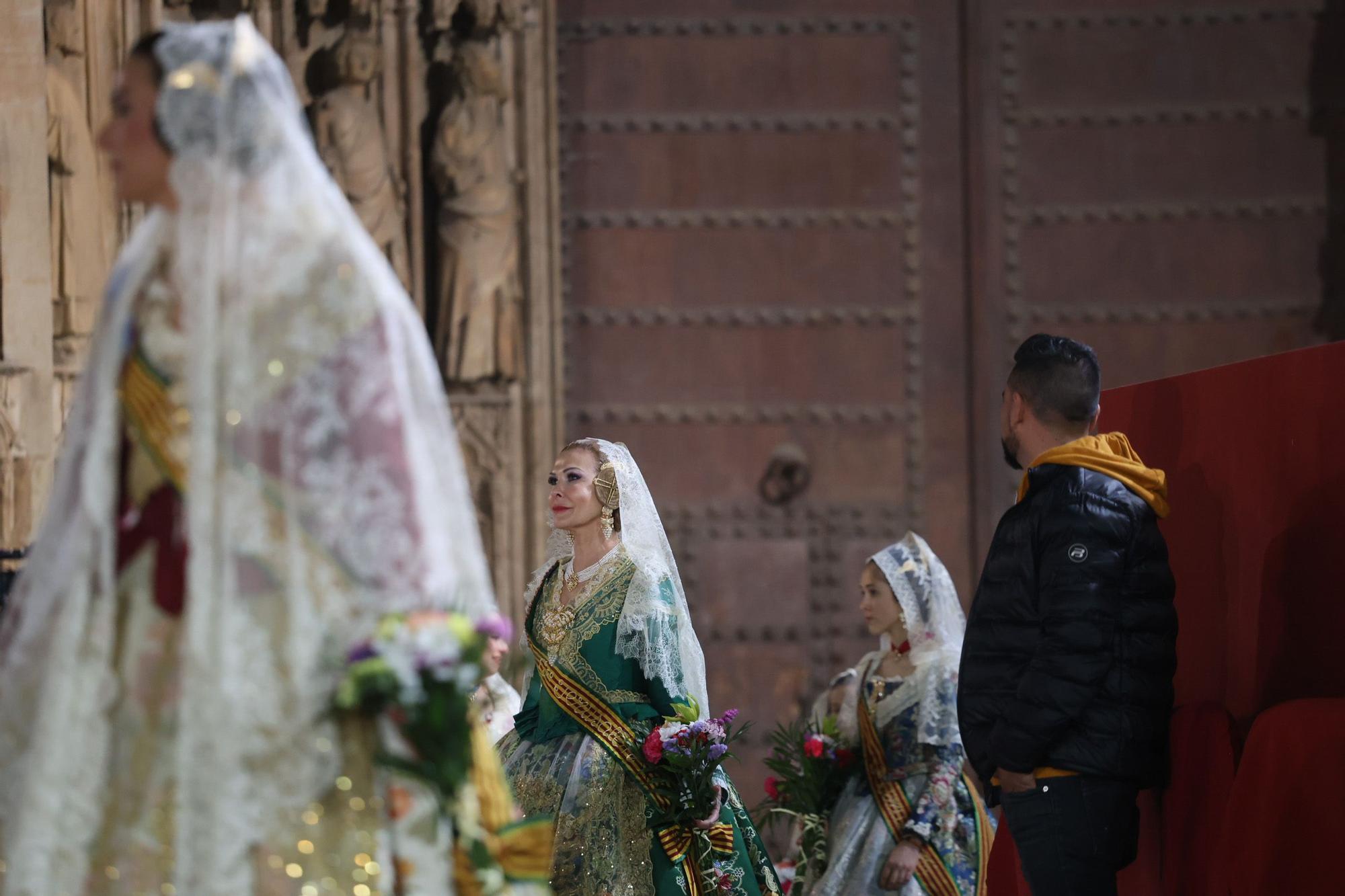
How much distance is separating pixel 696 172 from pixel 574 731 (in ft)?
14.1

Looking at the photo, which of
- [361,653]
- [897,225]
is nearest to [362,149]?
[897,225]

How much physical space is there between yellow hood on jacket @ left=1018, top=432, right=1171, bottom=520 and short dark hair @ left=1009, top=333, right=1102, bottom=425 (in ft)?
0.26

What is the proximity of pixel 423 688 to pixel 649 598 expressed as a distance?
2.30 m

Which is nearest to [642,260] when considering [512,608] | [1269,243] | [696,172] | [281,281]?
[696,172]

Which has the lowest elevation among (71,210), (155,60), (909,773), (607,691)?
(909,773)

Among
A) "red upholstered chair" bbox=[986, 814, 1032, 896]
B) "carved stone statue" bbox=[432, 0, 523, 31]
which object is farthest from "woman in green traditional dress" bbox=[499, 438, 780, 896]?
"carved stone statue" bbox=[432, 0, 523, 31]

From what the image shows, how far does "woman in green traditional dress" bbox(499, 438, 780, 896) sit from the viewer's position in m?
4.49

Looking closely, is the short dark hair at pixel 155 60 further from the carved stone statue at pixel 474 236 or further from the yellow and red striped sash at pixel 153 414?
the carved stone statue at pixel 474 236

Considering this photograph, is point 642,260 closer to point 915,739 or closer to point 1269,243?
point 1269,243

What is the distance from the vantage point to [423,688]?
235cm

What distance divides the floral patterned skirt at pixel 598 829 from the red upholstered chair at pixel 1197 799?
1251 millimetres

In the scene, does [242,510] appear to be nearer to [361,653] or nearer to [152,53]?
[361,653]

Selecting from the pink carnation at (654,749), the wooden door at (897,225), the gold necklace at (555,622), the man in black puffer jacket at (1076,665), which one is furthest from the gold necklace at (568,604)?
the wooden door at (897,225)

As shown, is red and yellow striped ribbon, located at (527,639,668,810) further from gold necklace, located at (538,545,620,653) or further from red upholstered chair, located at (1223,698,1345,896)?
red upholstered chair, located at (1223,698,1345,896)
